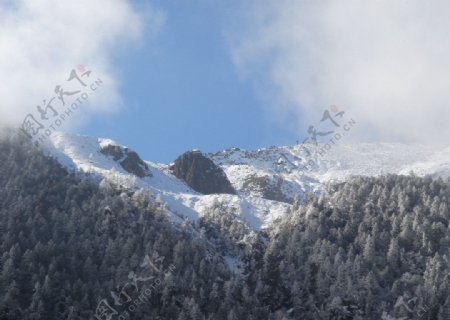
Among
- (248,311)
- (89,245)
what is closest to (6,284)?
(89,245)

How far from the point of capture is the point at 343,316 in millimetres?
185375

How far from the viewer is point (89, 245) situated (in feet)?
653

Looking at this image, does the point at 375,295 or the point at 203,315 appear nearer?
the point at 203,315

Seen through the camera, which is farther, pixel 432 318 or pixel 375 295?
pixel 375 295

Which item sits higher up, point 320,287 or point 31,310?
point 320,287

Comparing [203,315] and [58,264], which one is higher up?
[58,264]

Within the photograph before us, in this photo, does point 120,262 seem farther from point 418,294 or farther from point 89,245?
point 418,294

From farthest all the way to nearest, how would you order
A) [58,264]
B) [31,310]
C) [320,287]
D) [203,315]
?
[320,287]
[58,264]
[203,315]
[31,310]

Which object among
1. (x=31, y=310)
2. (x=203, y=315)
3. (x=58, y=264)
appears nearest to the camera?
(x=31, y=310)

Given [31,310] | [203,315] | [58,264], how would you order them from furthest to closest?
[58,264] → [203,315] → [31,310]

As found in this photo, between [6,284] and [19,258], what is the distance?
15.2 m

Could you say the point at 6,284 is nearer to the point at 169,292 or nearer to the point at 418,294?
the point at 169,292

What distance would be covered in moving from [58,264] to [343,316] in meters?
86.3

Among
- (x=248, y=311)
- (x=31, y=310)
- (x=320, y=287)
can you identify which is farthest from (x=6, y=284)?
(x=320, y=287)
